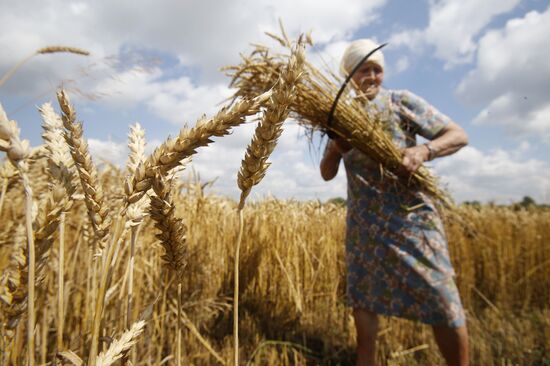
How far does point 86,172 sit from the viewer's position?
13.7 inches

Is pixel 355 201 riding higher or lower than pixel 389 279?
higher

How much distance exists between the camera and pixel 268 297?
7.85 ft

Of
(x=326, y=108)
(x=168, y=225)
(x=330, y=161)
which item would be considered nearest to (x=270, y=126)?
(x=168, y=225)

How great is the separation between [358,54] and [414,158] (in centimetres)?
59

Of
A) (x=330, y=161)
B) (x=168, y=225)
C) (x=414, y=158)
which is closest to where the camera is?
(x=168, y=225)

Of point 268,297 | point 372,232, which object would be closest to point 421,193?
point 372,232

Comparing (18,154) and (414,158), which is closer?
(18,154)

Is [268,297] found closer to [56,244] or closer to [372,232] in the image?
[372,232]

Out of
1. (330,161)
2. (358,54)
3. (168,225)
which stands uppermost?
(358,54)

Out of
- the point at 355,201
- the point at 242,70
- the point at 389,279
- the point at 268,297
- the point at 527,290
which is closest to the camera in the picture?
the point at 242,70

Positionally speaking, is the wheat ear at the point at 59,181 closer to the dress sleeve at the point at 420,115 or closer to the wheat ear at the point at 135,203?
the wheat ear at the point at 135,203

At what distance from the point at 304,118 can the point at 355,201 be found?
517 millimetres

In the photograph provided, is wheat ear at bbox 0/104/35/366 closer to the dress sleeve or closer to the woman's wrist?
the woman's wrist

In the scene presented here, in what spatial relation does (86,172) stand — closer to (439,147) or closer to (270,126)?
(270,126)
